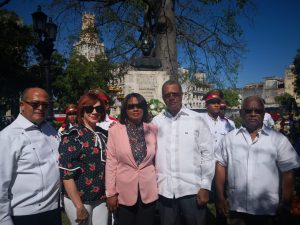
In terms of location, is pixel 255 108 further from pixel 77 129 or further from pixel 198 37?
pixel 198 37

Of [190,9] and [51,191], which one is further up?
[190,9]

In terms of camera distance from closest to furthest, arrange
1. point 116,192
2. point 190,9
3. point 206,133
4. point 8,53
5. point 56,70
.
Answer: point 116,192, point 206,133, point 190,9, point 8,53, point 56,70

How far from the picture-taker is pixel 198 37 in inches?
445

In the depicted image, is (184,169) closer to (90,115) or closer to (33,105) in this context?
(90,115)

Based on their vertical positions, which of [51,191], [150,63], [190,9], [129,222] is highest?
[190,9]

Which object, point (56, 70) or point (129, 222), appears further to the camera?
point (56, 70)

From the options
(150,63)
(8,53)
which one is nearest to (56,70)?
(8,53)

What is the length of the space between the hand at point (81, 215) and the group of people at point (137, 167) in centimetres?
1

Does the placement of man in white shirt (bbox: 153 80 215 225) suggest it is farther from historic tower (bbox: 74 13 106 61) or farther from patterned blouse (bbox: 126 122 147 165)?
historic tower (bbox: 74 13 106 61)

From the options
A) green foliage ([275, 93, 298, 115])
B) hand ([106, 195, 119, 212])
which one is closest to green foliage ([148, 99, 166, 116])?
hand ([106, 195, 119, 212])

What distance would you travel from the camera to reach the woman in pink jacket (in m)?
3.00

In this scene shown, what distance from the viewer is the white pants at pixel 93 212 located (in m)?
2.78

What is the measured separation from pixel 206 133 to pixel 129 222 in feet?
4.64

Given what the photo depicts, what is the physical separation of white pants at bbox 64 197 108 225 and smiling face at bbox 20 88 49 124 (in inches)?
37.4
